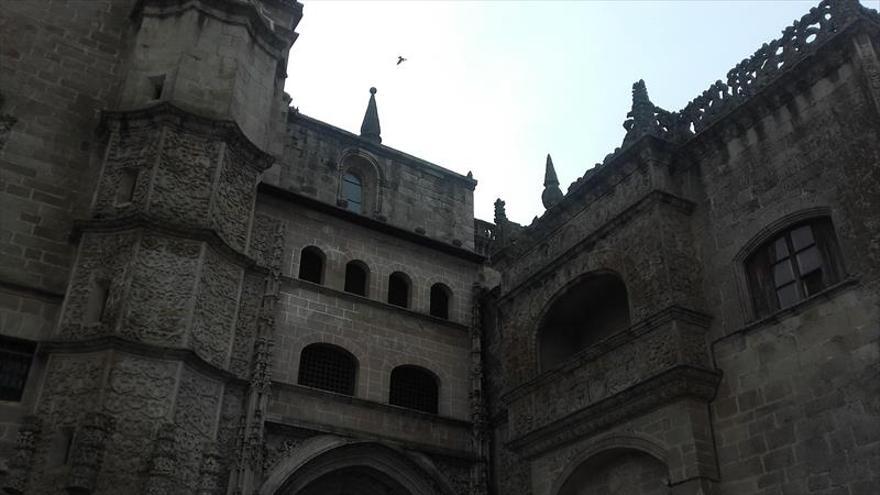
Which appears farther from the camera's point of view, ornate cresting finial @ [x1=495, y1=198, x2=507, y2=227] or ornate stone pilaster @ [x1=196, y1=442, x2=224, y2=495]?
ornate cresting finial @ [x1=495, y1=198, x2=507, y2=227]

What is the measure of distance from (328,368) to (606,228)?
661cm

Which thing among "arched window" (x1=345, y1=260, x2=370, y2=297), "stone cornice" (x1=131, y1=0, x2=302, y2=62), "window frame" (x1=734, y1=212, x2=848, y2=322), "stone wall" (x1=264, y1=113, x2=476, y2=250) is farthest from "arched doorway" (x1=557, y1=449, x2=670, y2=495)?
"stone cornice" (x1=131, y1=0, x2=302, y2=62)

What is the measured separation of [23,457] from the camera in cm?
1209

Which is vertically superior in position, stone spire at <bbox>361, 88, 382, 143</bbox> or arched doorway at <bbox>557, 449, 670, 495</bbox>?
stone spire at <bbox>361, 88, 382, 143</bbox>

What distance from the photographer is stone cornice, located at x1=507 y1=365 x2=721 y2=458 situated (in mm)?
11898

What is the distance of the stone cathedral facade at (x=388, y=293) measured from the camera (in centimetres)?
1133

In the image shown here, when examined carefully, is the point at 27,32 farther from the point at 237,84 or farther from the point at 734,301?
the point at 734,301

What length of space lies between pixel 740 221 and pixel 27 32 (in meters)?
14.2

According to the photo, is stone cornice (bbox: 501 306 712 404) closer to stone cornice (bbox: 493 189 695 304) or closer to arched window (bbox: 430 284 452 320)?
stone cornice (bbox: 493 189 695 304)

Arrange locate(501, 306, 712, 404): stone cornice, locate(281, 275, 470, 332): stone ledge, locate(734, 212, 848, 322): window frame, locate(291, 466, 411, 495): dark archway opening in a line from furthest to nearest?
1. locate(281, 275, 470, 332): stone ledge
2. locate(291, 466, 411, 495): dark archway opening
3. locate(501, 306, 712, 404): stone cornice
4. locate(734, 212, 848, 322): window frame

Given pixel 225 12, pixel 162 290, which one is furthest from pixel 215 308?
pixel 225 12

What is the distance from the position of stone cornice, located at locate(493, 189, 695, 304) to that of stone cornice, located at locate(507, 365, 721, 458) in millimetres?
3015

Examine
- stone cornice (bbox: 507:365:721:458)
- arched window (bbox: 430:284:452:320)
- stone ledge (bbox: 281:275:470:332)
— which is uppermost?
arched window (bbox: 430:284:452:320)

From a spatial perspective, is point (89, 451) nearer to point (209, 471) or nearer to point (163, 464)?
point (163, 464)
